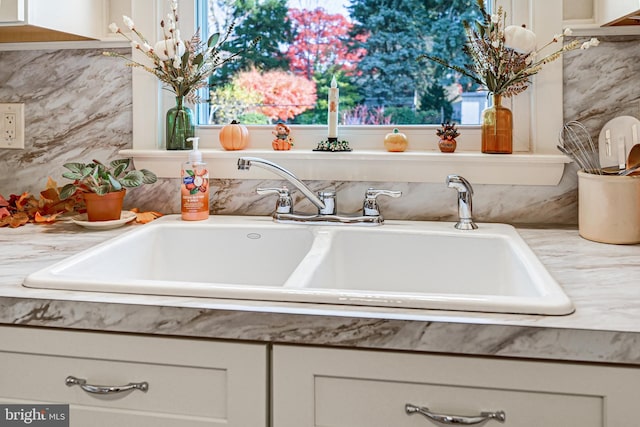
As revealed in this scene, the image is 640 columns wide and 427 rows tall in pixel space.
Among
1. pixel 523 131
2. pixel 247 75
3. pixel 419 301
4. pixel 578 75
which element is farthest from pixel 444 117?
pixel 419 301

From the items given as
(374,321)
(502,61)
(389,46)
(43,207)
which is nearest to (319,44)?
(389,46)

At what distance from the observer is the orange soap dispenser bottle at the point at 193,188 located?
1.64 meters

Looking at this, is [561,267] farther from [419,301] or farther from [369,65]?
[369,65]

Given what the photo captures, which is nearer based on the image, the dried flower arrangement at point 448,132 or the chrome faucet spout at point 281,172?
the chrome faucet spout at point 281,172

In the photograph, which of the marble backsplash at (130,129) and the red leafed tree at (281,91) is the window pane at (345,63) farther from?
the marble backsplash at (130,129)

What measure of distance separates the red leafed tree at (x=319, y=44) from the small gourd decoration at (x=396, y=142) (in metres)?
0.30

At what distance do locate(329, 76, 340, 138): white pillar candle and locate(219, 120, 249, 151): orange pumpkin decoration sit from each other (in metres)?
0.27

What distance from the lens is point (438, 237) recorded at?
59.3 inches

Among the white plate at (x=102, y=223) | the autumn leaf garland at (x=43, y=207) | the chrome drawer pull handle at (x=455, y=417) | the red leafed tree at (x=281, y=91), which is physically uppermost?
the red leafed tree at (x=281, y=91)

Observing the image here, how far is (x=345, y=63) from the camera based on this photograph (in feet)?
6.19

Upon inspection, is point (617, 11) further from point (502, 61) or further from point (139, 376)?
point (139, 376)

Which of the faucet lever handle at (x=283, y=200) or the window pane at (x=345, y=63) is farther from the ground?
the window pane at (x=345, y=63)

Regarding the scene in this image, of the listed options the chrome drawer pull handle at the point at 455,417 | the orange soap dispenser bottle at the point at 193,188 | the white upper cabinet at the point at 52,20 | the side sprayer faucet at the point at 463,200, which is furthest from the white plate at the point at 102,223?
the chrome drawer pull handle at the point at 455,417

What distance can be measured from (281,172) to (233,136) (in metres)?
0.26
